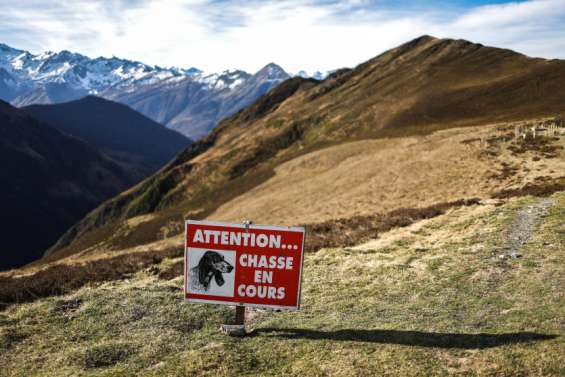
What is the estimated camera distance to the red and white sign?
1101 centimetres

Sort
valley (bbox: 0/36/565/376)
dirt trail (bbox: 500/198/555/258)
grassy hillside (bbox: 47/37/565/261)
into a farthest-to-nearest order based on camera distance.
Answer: grassy hillside (bbox: 47/37/565/261) < dirt trail (bbox: 500/198/555/258) < valley (bbox: 0/36/565/376)

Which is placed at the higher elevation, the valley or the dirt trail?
the dirt trail

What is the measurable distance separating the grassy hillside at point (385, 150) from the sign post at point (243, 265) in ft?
81.9

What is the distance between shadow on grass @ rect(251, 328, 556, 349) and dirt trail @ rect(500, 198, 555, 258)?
6023mm

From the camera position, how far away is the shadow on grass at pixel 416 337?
9.12 m

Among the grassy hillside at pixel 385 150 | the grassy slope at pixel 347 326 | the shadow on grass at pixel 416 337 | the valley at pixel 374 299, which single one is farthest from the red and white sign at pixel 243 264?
the grassy hillside at pixel 385 150

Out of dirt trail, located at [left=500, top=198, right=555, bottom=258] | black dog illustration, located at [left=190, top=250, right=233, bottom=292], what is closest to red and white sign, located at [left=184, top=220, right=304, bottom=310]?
black dog illustration, located at [left=190, top=250, right=233, bottom=292]

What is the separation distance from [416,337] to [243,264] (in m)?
4.44

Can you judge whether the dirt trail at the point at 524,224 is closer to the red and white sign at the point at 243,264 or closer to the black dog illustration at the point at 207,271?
the red and white sign at the point at 243,264

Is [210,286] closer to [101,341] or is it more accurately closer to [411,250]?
[101,341]

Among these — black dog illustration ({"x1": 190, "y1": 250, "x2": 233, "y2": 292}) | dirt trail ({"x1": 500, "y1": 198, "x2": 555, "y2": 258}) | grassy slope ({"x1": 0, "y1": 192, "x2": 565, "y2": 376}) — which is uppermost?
dirt trail ({"x1": 500, "y1": 198, "x2": 555, "y2": 258})

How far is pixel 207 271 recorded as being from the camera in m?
11.2

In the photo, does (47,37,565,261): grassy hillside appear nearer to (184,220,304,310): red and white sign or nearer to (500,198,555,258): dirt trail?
(500,198,555,258): dirt trail

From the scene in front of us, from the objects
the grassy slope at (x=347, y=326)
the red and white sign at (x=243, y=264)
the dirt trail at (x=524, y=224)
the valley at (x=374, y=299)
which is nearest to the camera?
the grassy slope at (x=347, y=326)
